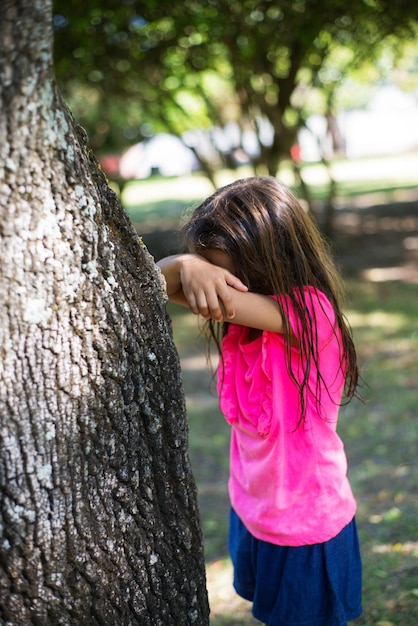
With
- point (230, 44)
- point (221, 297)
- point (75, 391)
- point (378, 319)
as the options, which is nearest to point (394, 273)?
point (378, 319)

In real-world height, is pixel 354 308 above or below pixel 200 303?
below

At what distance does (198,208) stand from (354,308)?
7015 millimetres

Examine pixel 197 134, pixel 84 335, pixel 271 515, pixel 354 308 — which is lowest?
pixel 354 308

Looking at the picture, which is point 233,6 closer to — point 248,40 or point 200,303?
point 248,40

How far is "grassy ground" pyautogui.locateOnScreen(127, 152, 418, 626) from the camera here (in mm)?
3330

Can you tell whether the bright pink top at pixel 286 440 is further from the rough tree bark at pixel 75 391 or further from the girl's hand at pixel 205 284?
the rough tree bark at pixel 75 391

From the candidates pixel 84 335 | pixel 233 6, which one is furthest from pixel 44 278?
pixel 233 6

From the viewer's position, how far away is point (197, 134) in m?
17.2

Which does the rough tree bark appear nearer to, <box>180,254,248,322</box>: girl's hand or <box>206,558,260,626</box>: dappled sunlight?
<box>180,254,248,322</box>: girl's hand

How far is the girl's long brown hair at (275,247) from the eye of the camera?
2139 mm

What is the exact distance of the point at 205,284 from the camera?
6.73 ft

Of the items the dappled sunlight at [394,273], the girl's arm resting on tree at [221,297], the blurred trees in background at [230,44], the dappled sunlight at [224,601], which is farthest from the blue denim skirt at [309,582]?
the dappled sunlight at [394,273]

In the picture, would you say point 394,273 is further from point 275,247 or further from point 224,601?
point 275,247

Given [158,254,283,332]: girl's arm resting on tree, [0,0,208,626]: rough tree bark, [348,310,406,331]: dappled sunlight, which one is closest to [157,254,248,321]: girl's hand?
[158,254,283,332]: girl's arm resting on tree
